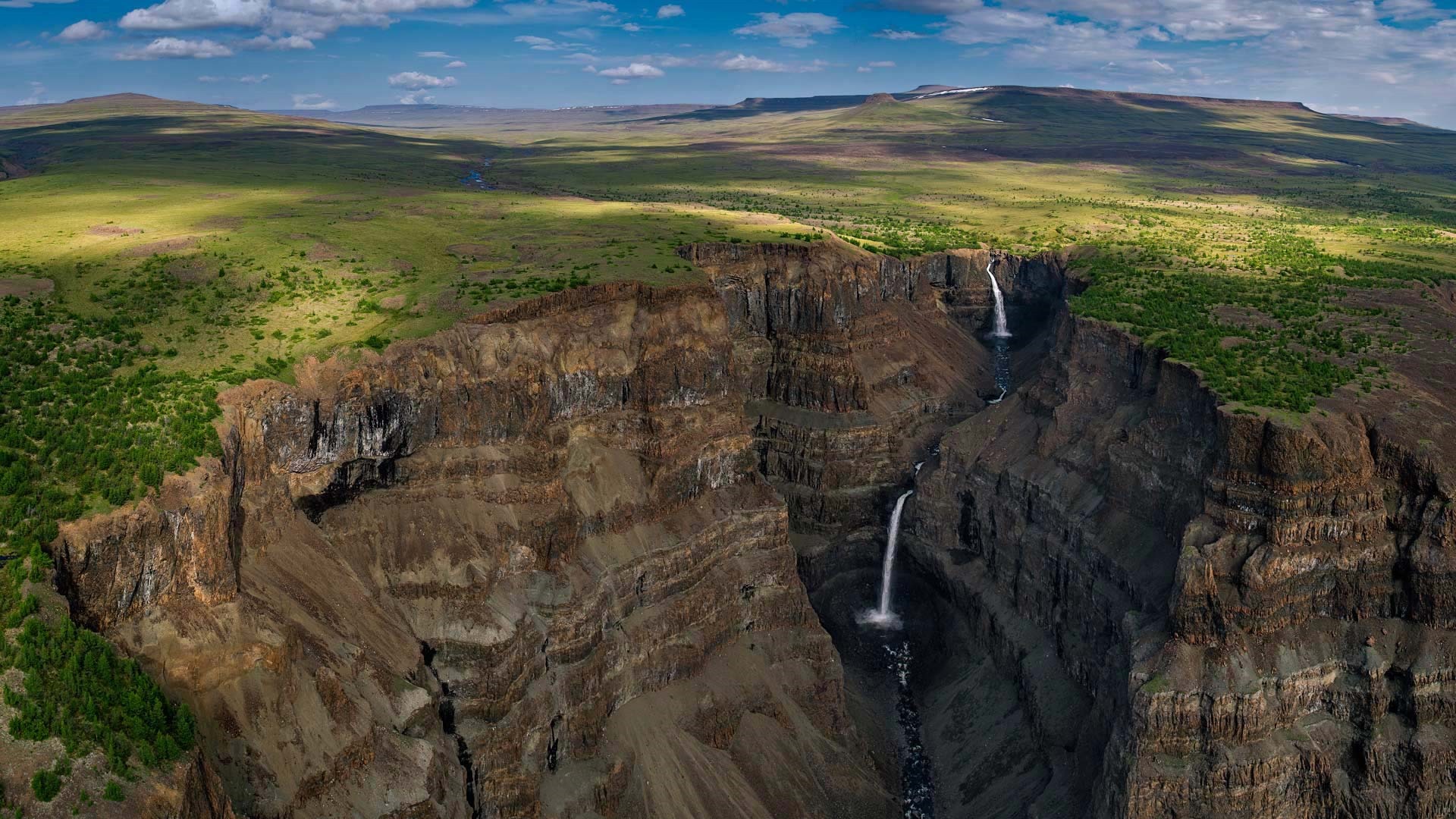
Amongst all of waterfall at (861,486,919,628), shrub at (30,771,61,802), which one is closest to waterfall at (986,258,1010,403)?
waterfall at (861,486,919,628)

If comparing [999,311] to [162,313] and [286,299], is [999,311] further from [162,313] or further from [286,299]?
[162,313]

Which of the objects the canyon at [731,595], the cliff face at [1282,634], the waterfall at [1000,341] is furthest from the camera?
the waterfall at [1000,341]

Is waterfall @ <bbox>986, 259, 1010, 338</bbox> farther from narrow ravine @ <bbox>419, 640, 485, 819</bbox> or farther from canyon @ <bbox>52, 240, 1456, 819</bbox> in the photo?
narrow ravine @ <bbox>419, 640, 485, 819</bbox>

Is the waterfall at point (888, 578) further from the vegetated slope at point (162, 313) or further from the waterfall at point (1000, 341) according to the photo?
the vegetated slope at point (162, 313)

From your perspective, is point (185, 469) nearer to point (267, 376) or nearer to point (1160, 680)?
point (267, 376)

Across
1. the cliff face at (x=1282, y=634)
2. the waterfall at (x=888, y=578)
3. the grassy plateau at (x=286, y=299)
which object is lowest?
the waterfall at (x=888, y=578)

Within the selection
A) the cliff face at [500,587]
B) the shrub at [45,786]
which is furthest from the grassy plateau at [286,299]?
the cliff face at [500,587]
